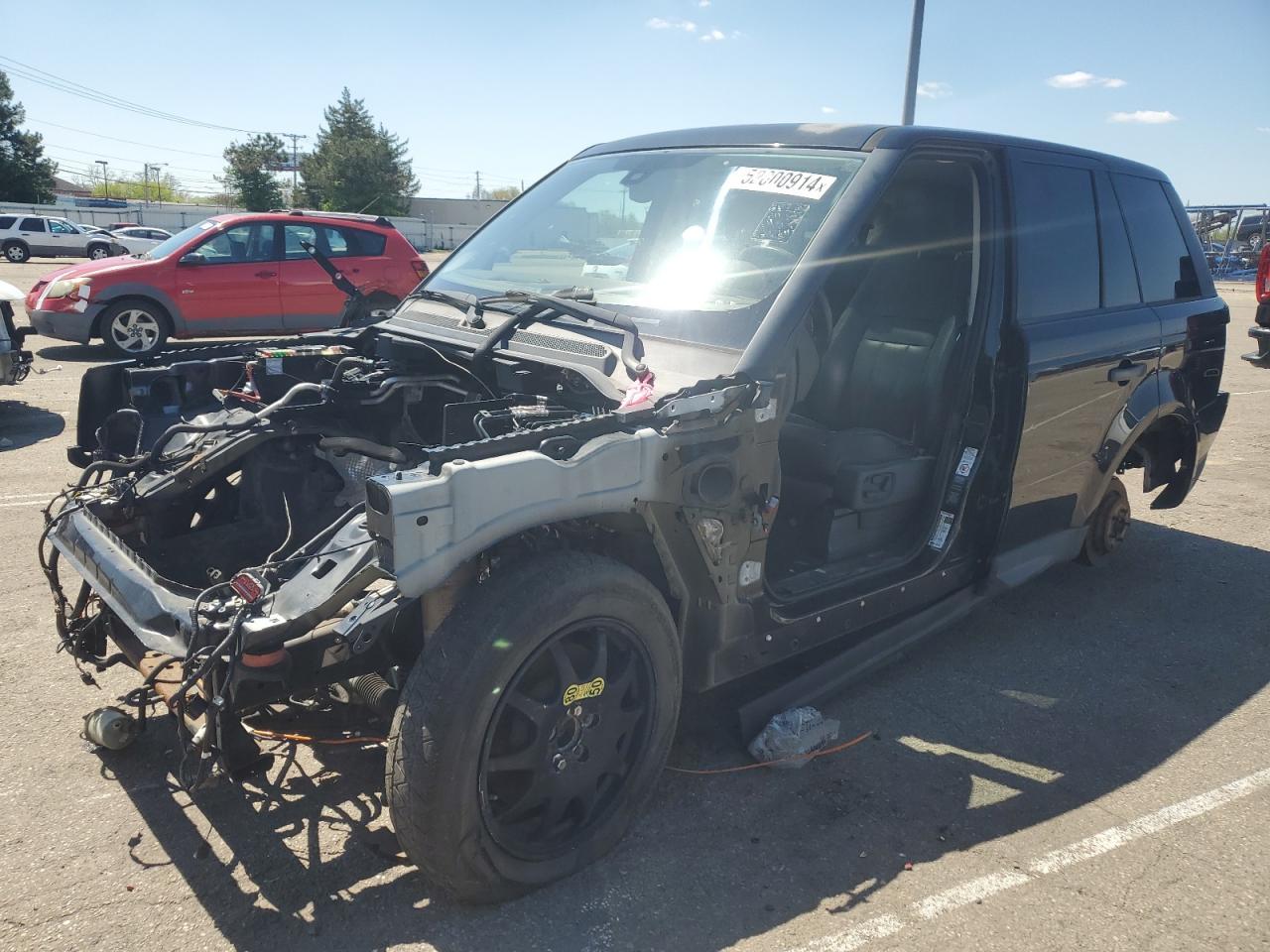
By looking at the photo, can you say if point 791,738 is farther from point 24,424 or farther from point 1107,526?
point 24,424

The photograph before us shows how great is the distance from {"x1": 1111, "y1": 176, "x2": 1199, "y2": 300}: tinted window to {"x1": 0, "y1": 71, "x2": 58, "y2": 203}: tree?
190 ft

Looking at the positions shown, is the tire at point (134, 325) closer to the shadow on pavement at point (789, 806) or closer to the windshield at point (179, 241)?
the windshield at point (179, 241)

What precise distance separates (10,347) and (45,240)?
28.6m

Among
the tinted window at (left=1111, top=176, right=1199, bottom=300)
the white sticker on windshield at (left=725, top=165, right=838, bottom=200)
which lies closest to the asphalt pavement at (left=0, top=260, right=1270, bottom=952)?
the tinted window at (left=1111, top=176, right=1199, bottom=300)

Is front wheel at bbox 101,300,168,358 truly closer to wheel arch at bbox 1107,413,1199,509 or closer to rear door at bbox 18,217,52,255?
wheel arch at bbox 1107,413,1199,509

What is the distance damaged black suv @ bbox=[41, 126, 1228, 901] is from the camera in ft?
7.55

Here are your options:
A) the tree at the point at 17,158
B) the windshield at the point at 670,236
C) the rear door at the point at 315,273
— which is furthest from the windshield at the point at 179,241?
the tree at the point at 17,158

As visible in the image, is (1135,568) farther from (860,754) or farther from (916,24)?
(916,24)

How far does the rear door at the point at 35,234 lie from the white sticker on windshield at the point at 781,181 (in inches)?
1380

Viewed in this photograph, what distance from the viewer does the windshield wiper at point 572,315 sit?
2965 millimetres

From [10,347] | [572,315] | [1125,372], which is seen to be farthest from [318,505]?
[10,347]

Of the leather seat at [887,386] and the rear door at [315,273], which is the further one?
the rear door at [315,273]

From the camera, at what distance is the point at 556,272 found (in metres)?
3.65

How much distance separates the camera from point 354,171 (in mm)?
62062
